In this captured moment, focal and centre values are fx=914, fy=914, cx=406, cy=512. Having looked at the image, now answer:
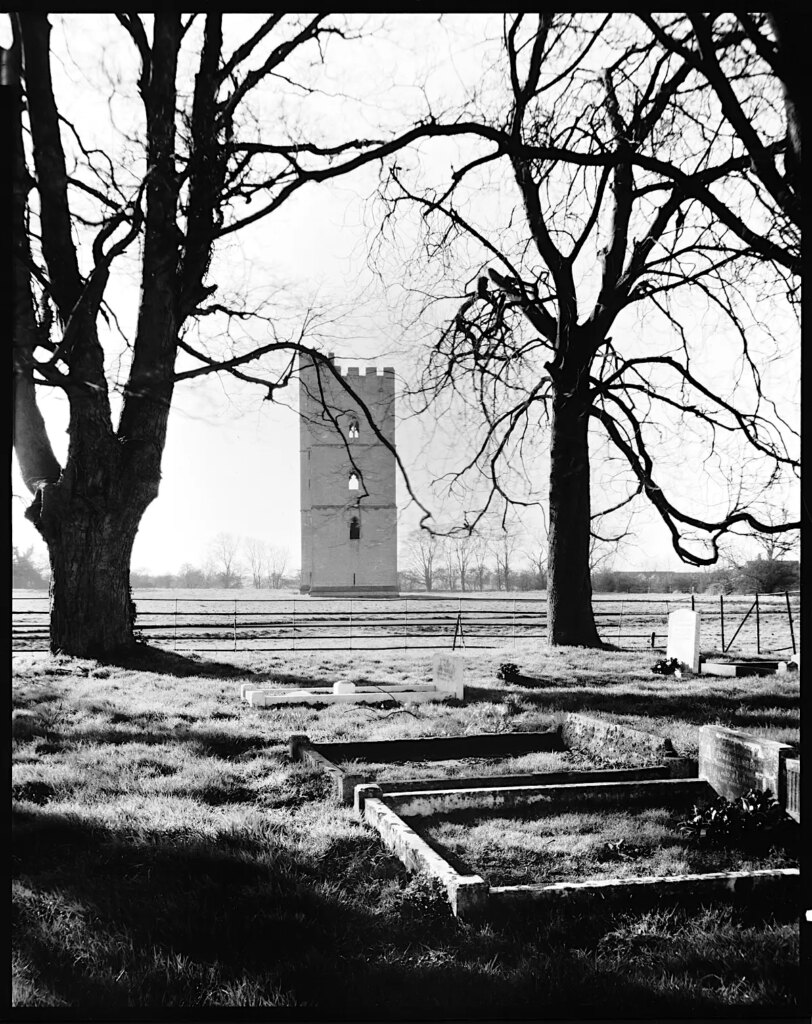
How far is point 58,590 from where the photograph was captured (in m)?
6.16

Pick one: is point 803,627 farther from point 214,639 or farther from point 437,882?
point 214,639

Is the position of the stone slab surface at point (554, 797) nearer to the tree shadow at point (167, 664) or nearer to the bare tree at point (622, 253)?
the bare tree at point (622, 253)

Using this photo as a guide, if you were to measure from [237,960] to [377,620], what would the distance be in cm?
935

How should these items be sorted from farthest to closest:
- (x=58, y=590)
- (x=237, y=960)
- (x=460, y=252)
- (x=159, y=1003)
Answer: (x=58, y=590), (x=460, y=252), (x=237, y=960), (x=159, y=1003)

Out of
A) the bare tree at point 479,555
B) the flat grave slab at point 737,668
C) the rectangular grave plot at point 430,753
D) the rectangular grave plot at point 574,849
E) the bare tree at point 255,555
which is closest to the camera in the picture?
the rectangular grave plot at point 574,849

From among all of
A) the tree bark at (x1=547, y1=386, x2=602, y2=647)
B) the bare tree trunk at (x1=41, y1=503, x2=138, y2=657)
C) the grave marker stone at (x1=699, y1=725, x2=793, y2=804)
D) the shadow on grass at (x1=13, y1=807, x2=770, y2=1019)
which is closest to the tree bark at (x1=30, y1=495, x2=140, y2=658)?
the bare tree trunk at (x1=41, y1=503, x2=138, y2=657)

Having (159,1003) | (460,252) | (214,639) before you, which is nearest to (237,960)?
(159,1003)

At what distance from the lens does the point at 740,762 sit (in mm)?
3465

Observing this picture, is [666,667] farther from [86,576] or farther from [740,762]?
Result: [86,576]

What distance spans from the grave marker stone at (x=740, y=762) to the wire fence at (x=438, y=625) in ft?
18.1

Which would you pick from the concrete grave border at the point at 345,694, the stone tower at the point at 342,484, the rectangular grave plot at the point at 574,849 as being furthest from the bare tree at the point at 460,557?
the rectangular grave plot at the point at 574,849

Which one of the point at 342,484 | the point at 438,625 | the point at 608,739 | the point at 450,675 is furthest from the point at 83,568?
the point at 438,625

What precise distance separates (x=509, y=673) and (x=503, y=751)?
175 centimetres

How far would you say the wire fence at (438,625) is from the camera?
31.6 ft
